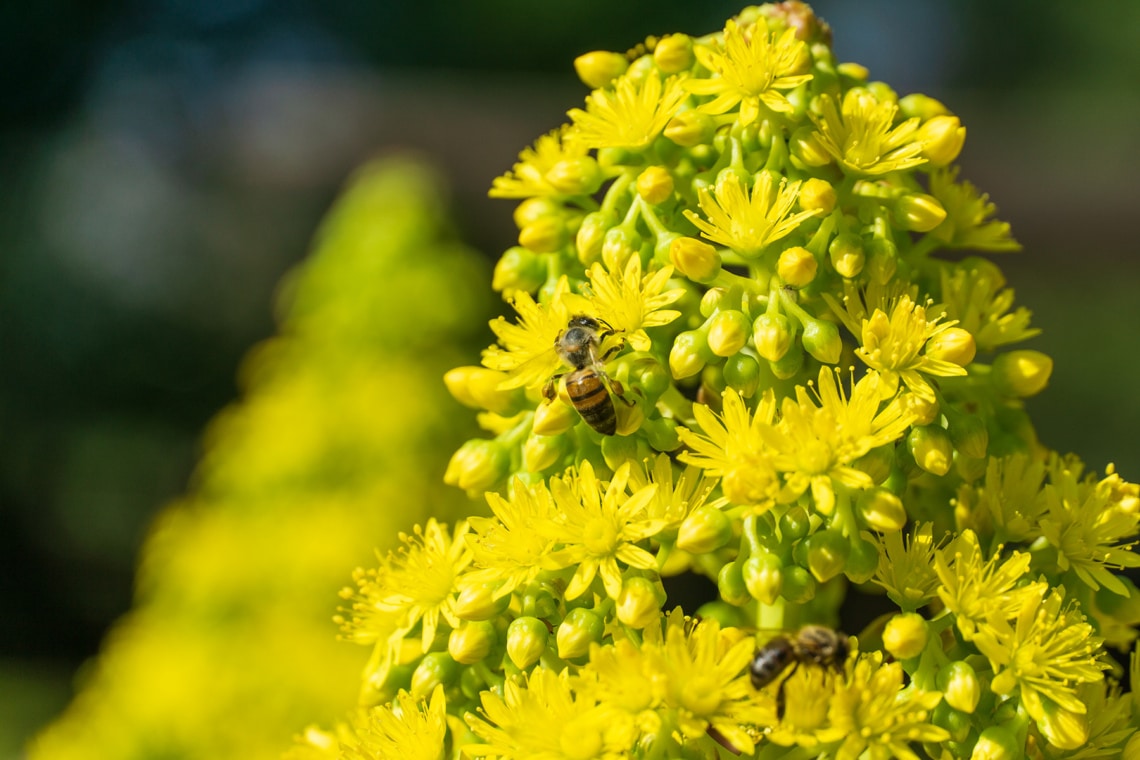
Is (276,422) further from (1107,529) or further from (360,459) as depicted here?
(1107,529)

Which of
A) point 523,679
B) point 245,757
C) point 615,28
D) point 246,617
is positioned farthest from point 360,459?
point 615,28

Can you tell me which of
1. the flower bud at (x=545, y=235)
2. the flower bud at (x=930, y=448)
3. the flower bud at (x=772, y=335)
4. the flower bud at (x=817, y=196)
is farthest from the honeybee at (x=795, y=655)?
the flower bud at (x=545, y=235)

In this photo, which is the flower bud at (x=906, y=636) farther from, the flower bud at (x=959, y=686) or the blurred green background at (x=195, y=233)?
the blurred green background at (x=195, y=233)

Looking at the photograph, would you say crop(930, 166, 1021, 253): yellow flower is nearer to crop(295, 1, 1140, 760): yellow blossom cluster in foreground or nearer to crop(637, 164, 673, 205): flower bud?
crop(295, 1, 1140, 760): yellow blossom cluster in foreground

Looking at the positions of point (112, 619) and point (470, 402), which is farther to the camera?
point (112, 619)

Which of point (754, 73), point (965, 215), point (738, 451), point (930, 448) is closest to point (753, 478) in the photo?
point (738, 451)
